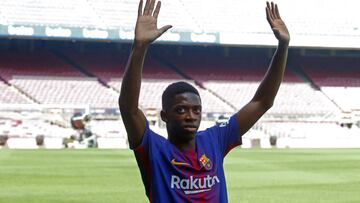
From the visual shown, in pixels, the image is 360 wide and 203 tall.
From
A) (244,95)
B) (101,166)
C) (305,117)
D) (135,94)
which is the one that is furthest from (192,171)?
(244,95)

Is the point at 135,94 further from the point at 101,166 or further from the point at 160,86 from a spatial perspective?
Result: the point at 160,86

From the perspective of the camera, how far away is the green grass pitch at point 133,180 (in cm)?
1167

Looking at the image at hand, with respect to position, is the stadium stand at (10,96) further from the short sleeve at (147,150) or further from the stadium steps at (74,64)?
the short sleeve at (147,150)

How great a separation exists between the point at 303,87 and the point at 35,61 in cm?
1722

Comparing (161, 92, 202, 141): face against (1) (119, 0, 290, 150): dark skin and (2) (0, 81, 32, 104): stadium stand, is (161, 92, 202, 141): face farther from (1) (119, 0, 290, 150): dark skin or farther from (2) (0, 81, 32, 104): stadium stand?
(2) (0, 81, 32, 104): stadium stand

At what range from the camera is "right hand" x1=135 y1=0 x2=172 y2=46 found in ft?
12.1

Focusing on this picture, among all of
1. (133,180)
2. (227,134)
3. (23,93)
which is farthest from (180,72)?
(227,134)

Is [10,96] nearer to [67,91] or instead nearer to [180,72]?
[67,91]

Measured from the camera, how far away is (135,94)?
3730mm

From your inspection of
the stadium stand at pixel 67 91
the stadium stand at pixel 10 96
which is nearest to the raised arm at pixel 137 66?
the stadium stand at pixel 10 96

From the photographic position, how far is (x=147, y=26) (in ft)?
12.2

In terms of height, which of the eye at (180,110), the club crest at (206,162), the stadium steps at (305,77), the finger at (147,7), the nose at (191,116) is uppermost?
the finger at (147,7)

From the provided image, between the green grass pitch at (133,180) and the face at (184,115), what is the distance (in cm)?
734

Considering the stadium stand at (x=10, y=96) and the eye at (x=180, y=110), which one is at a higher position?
the eye at (x=180, y=110)
